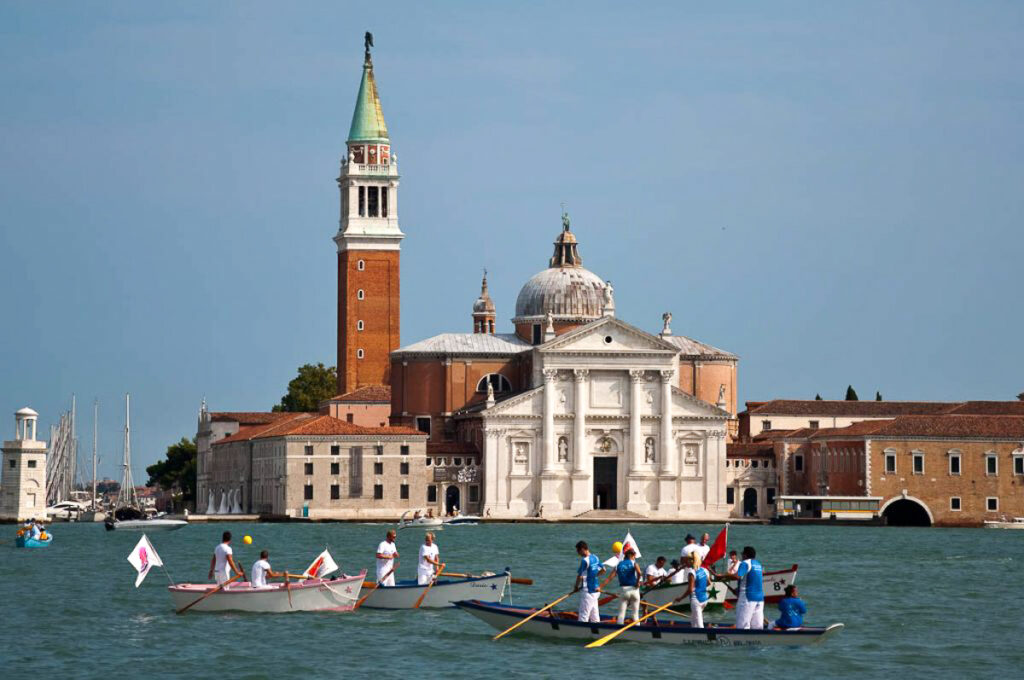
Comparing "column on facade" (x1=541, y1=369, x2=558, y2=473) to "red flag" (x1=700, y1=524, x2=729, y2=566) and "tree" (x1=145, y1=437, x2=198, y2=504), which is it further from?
"red flag" (x1=700, y1=524, x2=729, y2=566)

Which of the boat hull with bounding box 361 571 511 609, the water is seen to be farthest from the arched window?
the boat hull with bounding box 361 571 511 609

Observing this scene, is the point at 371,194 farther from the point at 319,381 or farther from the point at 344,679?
the point at 344,679

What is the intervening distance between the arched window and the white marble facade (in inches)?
189

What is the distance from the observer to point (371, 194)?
109m

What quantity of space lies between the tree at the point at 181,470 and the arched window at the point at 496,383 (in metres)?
26.9

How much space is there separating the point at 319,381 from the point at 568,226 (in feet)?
73.2

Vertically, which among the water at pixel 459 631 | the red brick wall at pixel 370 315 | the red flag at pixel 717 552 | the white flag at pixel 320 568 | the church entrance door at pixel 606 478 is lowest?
the water at pixel 459 631

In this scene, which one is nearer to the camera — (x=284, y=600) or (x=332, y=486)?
(x=284, y=600)

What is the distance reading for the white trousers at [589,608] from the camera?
32.7m

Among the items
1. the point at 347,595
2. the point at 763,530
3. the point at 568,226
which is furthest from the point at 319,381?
the point at 347,595

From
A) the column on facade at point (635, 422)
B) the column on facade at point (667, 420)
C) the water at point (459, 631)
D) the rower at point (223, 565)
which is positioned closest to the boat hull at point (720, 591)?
the water at point (459, 631)

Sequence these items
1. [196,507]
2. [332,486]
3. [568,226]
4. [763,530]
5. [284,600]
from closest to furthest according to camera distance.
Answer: [284,600], [763,530], [332,486], [568,226], [196,507]

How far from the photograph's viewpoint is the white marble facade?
9212 centimetres

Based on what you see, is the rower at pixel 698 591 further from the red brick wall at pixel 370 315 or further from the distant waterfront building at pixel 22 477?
the red brick wall at pixel 370 315
